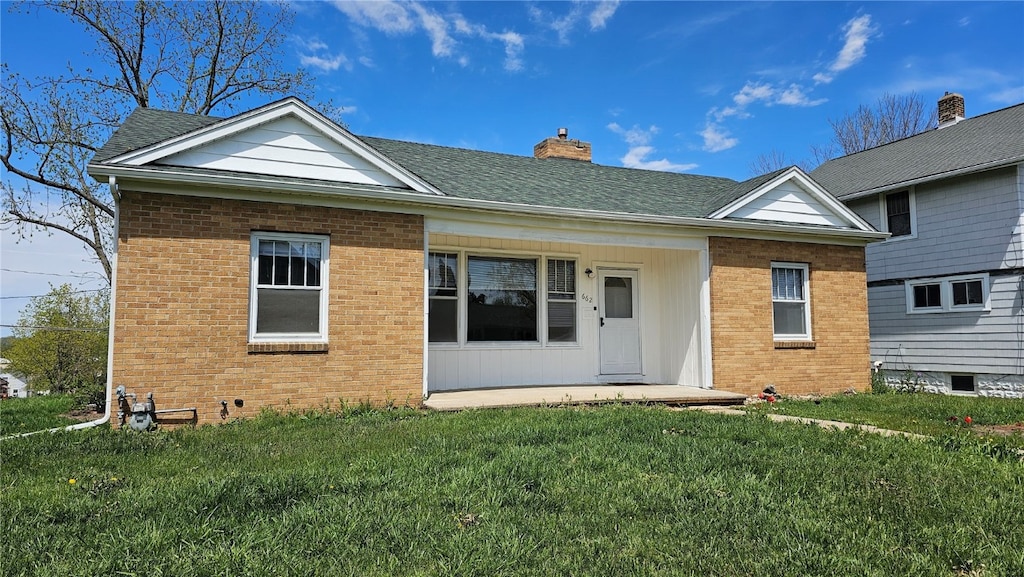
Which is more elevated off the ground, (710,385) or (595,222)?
(595,222)

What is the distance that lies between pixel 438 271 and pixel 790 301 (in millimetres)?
6361

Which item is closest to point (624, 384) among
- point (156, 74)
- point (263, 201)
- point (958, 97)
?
point (263, 201)

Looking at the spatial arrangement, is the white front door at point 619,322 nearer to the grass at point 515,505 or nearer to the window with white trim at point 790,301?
the window with white trim at point 790,301

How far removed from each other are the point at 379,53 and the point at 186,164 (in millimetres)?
7475

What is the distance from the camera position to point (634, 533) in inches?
132

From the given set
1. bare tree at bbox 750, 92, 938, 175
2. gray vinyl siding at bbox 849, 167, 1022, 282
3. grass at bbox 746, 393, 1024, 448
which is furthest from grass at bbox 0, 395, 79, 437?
bare tree at bbox 750, 92, 938, 175

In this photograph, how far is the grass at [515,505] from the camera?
3.00 m

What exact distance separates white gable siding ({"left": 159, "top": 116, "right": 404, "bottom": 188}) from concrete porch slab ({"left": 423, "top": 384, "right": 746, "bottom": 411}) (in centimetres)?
311

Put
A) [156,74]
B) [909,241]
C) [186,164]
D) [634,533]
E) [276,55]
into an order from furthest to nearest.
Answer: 1. [276,55]
2. [156,74]
3. [909,241]
4. [186,164]
5. [634,533]

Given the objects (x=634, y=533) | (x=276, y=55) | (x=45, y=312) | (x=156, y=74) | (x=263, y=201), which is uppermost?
(x=276, y=55)

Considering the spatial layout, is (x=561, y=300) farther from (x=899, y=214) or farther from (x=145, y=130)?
(x=899, y=214)

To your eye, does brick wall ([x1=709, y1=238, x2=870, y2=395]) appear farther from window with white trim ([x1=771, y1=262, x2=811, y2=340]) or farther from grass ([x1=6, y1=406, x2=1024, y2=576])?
grass ([x1=6, y1=406, x2=1024, y2=576])

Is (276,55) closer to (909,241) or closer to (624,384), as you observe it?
(624,384)

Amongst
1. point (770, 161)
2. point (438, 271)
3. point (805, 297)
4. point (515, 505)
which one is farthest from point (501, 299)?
point (770, 161)
